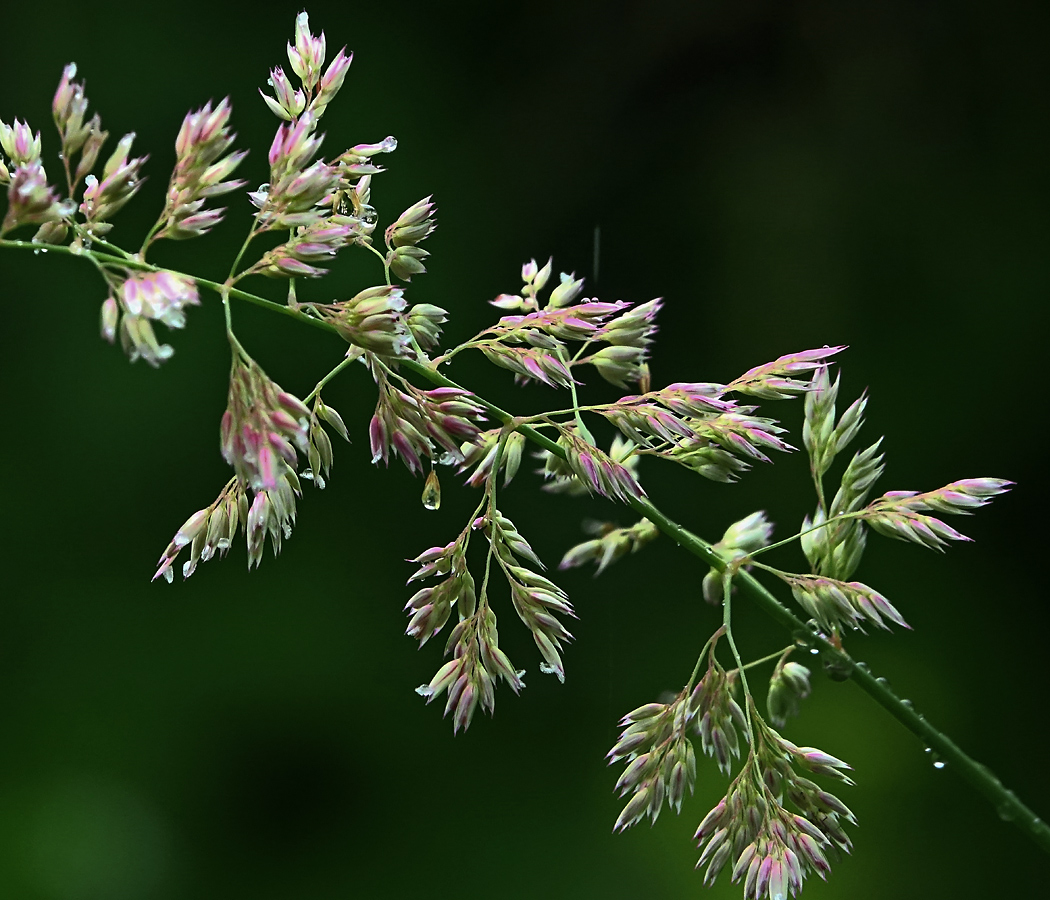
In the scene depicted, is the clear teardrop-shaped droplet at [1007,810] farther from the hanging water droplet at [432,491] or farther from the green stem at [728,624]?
the hanging water droplet at [432,491]

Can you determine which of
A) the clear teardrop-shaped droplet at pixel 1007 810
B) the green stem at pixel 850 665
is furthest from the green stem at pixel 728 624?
the clear teardrop-shaped droplet at pixel 1007 810

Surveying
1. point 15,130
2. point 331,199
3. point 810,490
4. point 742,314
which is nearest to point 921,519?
point 331,199

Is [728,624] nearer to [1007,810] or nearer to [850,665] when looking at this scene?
[850,665]

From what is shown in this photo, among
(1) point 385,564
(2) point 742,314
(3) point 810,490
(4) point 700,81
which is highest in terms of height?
(4) point 700,81

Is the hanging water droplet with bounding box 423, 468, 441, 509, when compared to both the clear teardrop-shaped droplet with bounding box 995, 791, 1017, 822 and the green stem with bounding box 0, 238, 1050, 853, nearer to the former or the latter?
the green stem with bounding box 0, 238, 1050, 853

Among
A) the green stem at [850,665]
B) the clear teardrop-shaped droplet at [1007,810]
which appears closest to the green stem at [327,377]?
the green stem at [850,665]

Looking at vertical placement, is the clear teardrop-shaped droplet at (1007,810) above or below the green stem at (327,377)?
below

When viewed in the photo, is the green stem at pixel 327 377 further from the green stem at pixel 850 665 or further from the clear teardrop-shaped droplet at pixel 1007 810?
the clear teardrop-shaped droplet at pixel 1007 810

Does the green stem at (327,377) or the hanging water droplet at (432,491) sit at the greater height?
the green stem at (327,377)

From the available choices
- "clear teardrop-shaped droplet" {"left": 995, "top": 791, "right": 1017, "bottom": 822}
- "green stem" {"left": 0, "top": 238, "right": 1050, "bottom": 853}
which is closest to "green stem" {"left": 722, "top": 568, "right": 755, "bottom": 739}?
"green stem" {"left": 0, "top": 238, "right": 1050, "bottom": 853}

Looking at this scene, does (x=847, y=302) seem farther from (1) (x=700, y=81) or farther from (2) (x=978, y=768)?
(2) (x=978, y=768)

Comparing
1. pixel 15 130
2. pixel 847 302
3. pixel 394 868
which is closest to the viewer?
pixel 15 130
